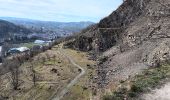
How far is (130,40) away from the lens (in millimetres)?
108000

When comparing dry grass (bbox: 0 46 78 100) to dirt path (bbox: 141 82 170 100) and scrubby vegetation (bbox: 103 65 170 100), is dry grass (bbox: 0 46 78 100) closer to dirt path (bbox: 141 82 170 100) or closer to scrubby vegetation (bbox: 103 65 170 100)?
scrubby vegetation (bbox: 103 65 170 100)

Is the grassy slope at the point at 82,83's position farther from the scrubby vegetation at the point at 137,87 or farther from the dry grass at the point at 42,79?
the scrubby vegetation at the point at 137,87

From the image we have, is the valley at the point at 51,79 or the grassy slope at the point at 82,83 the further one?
the valley at the point at 51,79

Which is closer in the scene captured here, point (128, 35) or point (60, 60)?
point (128, 35)

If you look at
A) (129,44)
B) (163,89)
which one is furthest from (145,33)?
(163,89)

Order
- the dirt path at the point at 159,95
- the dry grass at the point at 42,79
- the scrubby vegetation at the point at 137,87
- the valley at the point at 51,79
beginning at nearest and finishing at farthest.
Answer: the scrubby vegetation at the point at 137,87 → the dirt path at the point at 159,95 → the valley at the point at 51,79 → the dry grass at the point at 42,79

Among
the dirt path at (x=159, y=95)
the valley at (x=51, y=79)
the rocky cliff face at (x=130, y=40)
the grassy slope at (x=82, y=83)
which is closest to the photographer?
the dirt path at (x=159, y=95)

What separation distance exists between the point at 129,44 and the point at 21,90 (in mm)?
30879

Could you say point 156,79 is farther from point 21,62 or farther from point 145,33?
point 21,62

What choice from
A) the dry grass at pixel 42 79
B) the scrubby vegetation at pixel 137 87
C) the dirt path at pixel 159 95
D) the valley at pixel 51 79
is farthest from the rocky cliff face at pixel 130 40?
the dirt path at pixel 159 95

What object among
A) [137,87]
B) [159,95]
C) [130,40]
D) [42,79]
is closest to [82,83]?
[42,79]

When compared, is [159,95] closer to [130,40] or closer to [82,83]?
[82,83]

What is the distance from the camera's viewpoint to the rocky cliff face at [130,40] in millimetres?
75800

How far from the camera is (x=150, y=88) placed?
34531 mm
